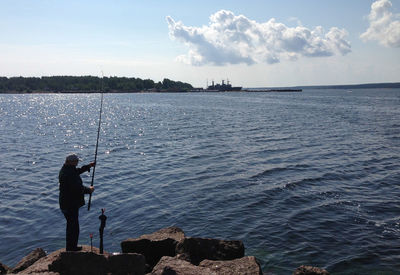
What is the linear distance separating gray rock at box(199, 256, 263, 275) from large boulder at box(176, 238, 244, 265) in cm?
51

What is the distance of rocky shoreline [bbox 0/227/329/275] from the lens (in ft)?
23.8

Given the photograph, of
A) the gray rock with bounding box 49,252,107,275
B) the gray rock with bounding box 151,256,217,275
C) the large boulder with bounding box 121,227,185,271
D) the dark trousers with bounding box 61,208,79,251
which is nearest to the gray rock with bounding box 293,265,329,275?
the gray rock with bounding box 151,256,217,275

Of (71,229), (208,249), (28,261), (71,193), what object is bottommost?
(28,261)

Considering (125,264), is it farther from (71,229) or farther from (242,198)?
(242,198)

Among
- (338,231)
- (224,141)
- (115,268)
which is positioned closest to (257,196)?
(338,231)

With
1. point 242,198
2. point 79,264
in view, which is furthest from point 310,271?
point 242,198

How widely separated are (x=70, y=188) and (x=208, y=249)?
12.3 ft

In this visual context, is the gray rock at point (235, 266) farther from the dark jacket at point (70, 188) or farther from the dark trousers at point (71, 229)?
the dark jacket at point (70, 188)

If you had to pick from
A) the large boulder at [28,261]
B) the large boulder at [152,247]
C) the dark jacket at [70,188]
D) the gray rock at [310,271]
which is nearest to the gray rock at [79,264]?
the dark jacket at [70,188]

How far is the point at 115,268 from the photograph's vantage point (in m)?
7.26

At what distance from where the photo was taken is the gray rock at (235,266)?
7.38m

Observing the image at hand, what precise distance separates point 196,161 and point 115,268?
597 inches

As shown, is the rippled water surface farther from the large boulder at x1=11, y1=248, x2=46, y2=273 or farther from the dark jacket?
the dark jacket

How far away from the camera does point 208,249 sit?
28.4 feet
